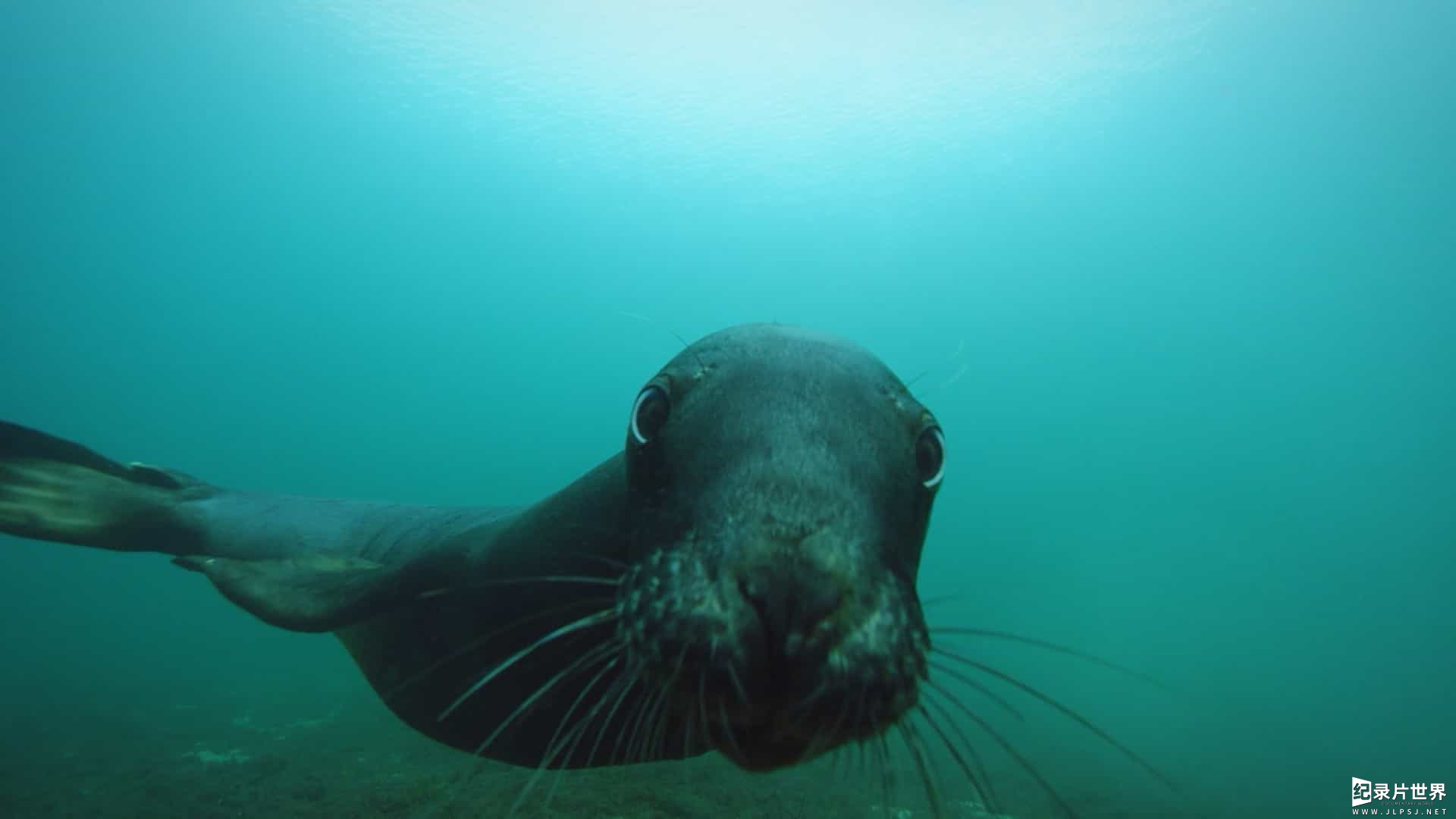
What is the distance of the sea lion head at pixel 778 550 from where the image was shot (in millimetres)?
1271

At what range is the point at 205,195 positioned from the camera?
5284 centimetres

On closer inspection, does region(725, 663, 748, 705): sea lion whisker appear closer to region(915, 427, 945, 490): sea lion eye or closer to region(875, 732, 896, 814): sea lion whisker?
region(875, 732, 896, 814): sea lion whisker

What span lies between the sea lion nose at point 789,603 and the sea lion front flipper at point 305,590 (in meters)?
2.52

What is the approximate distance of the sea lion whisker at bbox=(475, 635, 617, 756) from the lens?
5.67 feet

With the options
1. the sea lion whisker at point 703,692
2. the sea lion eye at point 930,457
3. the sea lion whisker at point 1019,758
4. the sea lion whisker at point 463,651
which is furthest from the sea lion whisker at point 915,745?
the sea lion whisker at point 463,651

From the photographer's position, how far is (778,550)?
1.35 metres

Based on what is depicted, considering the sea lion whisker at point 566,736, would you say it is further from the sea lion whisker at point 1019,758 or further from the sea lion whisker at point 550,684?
the sea lion whisker at point 1019,758

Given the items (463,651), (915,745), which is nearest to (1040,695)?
(915,745)

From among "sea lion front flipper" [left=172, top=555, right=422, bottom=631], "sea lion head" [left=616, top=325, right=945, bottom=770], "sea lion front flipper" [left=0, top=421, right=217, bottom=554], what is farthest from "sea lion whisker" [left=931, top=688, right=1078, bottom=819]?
"sea lion front flipper" [left=0, top=421, right=217, bottom=554]

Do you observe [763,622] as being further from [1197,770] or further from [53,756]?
[1197,770]

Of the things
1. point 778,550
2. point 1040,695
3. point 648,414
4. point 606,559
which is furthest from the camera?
point 606,559

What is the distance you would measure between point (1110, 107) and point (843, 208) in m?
15.9

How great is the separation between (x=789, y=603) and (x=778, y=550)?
116 mm

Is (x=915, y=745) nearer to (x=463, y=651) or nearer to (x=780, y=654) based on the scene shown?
(x=780, y=654)
